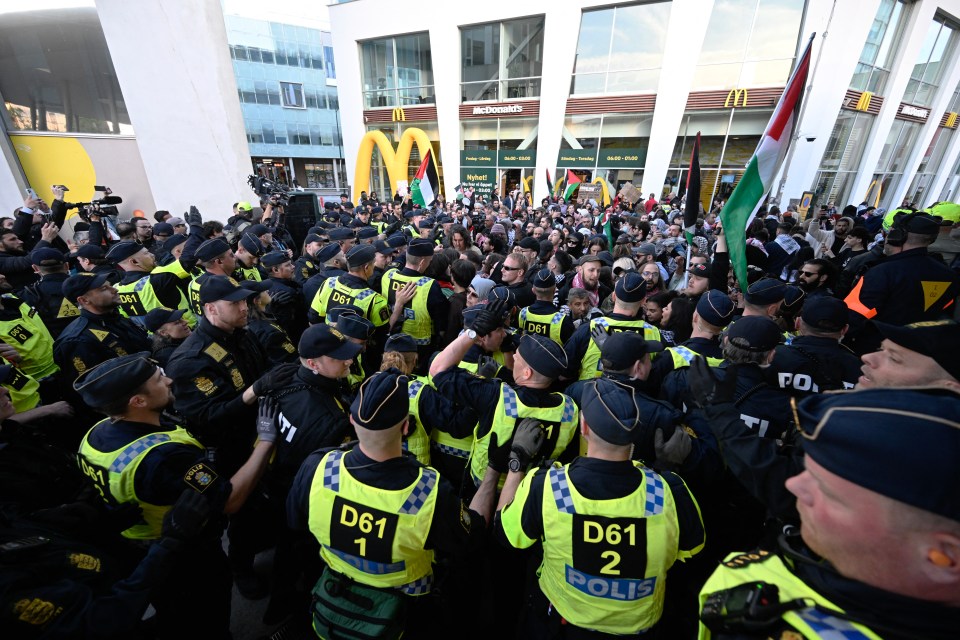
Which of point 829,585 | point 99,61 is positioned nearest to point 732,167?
point 829,585

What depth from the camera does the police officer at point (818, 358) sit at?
2643 millimetres

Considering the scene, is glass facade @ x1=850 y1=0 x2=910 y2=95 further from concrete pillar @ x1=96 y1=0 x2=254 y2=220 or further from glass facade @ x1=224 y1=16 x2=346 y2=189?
glass facade @ x1=224 y1=16 x2=346 y2=189

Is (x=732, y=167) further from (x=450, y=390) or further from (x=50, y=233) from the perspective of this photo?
(x=50, y=233)

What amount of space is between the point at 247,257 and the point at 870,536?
21.3 feet

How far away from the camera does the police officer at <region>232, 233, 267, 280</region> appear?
5461 mm

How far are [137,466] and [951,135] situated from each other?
1470 inches

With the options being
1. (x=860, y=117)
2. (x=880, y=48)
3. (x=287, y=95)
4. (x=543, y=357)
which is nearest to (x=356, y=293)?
(x=543, y=357)

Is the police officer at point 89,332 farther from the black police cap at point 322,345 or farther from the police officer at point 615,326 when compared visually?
the police officer at point 615,326

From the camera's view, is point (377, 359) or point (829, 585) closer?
point (829, 585)

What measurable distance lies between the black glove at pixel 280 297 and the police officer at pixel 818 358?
16.2 feet

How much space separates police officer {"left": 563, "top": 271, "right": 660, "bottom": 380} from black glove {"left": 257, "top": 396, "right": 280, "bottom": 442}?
256 cm

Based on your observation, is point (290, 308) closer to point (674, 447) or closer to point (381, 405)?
point (381, 405)

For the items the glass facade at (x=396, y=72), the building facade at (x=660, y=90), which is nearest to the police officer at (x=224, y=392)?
the building facade at (x=660, y=90)

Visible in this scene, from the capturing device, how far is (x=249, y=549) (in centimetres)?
304
